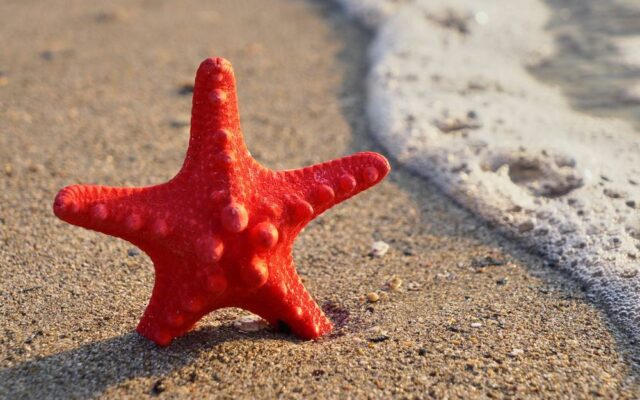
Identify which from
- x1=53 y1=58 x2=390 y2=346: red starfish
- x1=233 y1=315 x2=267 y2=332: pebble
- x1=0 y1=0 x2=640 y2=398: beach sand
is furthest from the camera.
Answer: x1=233 y1=315 x2=267 y2=332: pebble

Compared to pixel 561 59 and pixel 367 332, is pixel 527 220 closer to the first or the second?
pixel 367 332

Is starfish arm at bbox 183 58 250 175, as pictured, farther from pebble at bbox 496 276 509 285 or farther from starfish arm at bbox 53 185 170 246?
pebble at bbox 496 276 509 285

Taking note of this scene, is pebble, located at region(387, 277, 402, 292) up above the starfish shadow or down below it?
below

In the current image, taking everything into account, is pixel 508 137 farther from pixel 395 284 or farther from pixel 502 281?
pixel 395 284

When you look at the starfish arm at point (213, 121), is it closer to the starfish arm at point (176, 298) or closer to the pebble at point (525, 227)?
the starfish arm at point (176, 298)

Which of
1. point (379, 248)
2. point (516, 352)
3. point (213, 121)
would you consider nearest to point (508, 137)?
point (379, 248)

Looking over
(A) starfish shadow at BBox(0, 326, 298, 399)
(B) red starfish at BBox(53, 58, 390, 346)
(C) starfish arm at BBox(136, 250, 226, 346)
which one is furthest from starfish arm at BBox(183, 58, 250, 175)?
(A) starfish shadow at BBox(0, 326, 298, 399)
